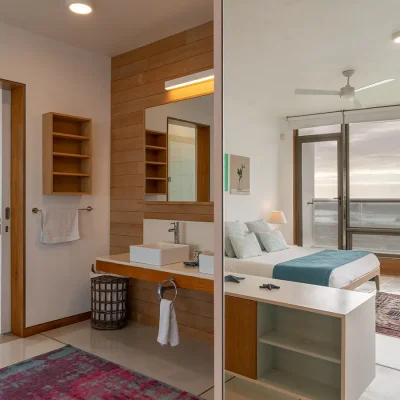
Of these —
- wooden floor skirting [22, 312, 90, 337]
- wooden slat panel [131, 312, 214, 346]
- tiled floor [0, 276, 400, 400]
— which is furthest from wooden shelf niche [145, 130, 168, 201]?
wooden floor skirting [22, 312, 90, 337]

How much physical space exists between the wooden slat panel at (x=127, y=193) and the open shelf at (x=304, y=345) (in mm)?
2277

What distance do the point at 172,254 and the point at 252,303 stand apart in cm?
143

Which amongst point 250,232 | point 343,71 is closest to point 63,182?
point 250,232

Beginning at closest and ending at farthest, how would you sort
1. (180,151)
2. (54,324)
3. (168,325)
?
1. (168,325)
2. (180,151)
3. (54,324)

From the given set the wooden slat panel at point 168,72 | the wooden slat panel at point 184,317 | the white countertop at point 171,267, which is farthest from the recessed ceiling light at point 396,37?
the wooden slat panel at point 184,317

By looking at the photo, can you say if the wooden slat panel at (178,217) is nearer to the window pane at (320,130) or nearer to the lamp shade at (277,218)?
the lamp shade at (277,218)

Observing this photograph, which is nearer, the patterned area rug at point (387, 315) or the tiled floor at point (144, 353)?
the patterned area rug at point (387, 315)

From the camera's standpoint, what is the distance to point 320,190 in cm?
161

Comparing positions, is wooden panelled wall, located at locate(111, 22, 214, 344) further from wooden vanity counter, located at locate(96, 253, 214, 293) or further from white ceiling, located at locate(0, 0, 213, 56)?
wooden vanity counter, located at locate(96, 253, 214, 293)

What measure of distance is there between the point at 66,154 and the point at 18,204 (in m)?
0.60

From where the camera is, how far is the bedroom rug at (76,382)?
250cm

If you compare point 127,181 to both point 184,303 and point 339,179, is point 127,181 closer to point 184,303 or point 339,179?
point 184,303

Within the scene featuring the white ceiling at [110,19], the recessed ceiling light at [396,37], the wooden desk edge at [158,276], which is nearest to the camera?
the recessed ceiling light at [396,37]

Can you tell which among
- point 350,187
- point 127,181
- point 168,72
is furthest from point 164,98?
point 350,187
